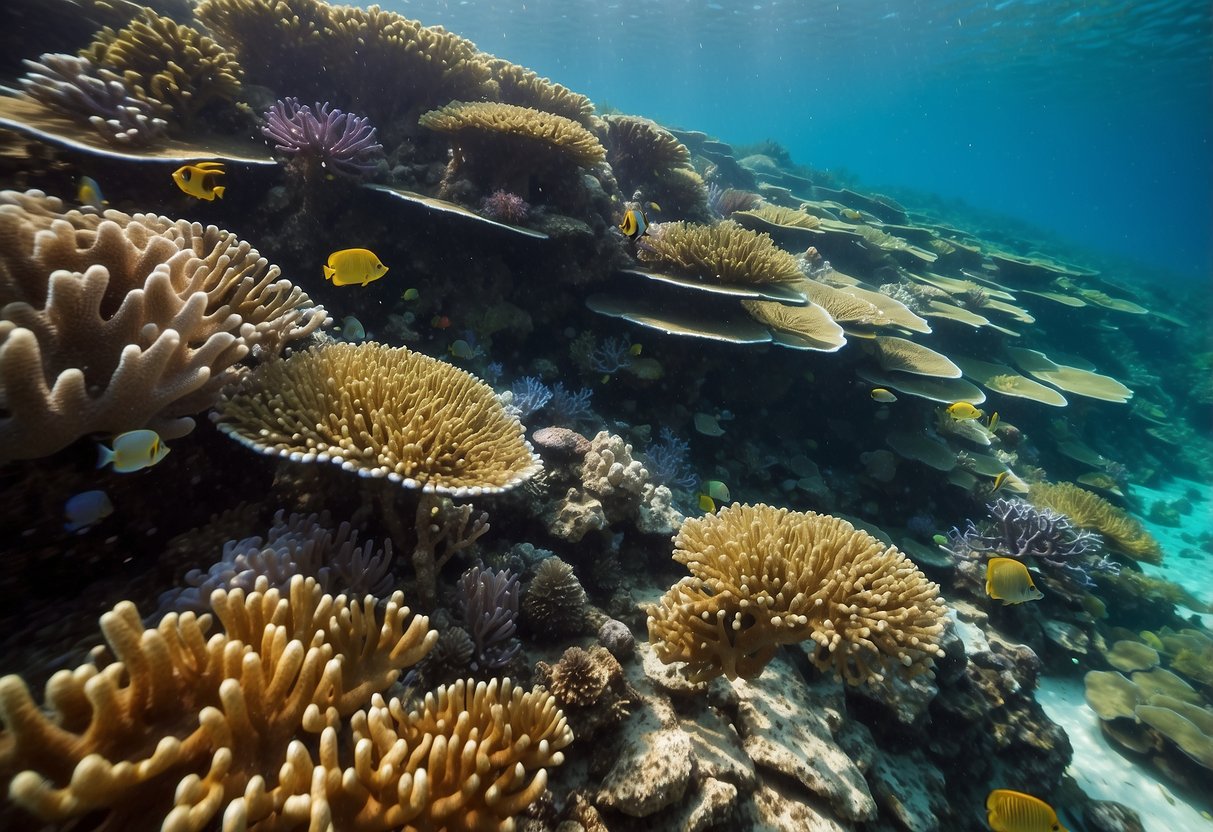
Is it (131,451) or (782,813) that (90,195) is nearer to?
(131,451)

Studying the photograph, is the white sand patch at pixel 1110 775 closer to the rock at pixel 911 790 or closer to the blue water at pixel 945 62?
the rock at pixel 911 790

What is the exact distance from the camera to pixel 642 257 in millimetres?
6148

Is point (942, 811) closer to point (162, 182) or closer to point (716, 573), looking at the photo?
point (716, 573)

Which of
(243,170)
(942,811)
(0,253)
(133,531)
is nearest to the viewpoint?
(0,253)

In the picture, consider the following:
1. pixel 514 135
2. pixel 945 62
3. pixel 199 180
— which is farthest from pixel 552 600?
pixel 945 62

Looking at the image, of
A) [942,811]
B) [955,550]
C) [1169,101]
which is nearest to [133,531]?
[942,811]

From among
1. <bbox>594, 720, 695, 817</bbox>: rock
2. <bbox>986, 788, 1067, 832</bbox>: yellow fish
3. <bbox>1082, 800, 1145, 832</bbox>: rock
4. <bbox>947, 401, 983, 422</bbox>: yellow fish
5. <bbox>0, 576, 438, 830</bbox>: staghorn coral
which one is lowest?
<bbox>1082, 800, 1145, 832</bbox>: rock

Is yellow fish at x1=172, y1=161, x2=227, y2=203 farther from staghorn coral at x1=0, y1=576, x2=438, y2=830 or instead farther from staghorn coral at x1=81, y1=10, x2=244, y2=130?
staghorn coral at x1=0, y1=576, x2=438, y2=830

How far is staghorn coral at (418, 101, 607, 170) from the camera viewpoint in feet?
17.3

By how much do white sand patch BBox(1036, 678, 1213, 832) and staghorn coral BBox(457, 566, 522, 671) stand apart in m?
6.93

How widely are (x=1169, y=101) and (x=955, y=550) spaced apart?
5953 centimetres

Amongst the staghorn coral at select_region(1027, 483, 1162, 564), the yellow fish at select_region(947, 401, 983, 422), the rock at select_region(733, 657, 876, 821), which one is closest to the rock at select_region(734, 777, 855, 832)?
the rock at select_region(733, 657, 876, 821)

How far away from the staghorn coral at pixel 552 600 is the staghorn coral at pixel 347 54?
5997 millimetres

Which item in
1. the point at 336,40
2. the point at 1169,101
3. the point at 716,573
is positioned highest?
the point at 1169,101
